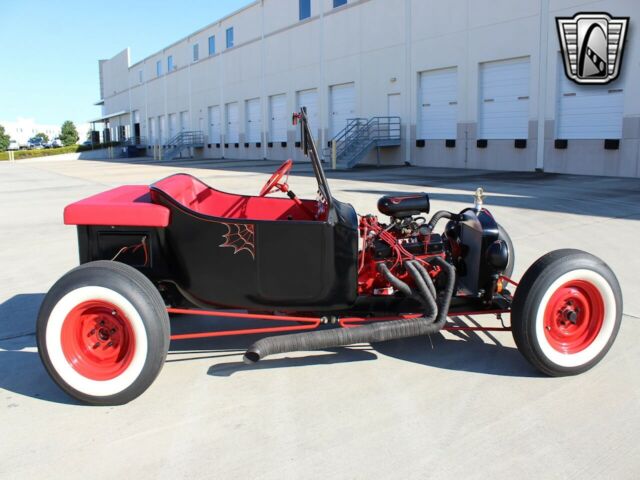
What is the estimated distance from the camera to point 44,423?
3.23m

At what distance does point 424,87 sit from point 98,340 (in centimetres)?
→ 2343

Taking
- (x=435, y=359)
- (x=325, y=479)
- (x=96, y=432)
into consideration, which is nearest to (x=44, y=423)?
(x=96, y=432)

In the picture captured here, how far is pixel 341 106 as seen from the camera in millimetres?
30375

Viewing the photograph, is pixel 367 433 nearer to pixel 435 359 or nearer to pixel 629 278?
pixel 435 359

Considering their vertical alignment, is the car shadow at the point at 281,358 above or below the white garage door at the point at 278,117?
below

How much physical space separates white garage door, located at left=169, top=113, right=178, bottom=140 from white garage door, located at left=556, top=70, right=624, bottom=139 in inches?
1579

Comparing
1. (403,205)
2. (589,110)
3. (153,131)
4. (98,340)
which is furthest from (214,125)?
(98,340)

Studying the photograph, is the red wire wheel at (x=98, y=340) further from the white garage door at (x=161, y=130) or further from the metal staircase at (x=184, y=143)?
the white garage door at (x=161, y=130)

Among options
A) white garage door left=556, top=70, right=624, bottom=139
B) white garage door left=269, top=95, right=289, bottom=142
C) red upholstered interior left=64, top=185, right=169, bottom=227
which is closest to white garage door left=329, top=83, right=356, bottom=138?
white garage door left=269, top=95, right=289, bottom=142

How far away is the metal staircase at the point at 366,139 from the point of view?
84.7ft

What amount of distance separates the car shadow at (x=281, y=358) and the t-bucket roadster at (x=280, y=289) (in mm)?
298

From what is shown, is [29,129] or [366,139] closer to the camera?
[366,139]

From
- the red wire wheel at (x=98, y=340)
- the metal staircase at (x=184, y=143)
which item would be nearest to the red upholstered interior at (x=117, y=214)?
the red wire wheel at (x=98, y=340)

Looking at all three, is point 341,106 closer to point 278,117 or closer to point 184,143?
point 278,117
